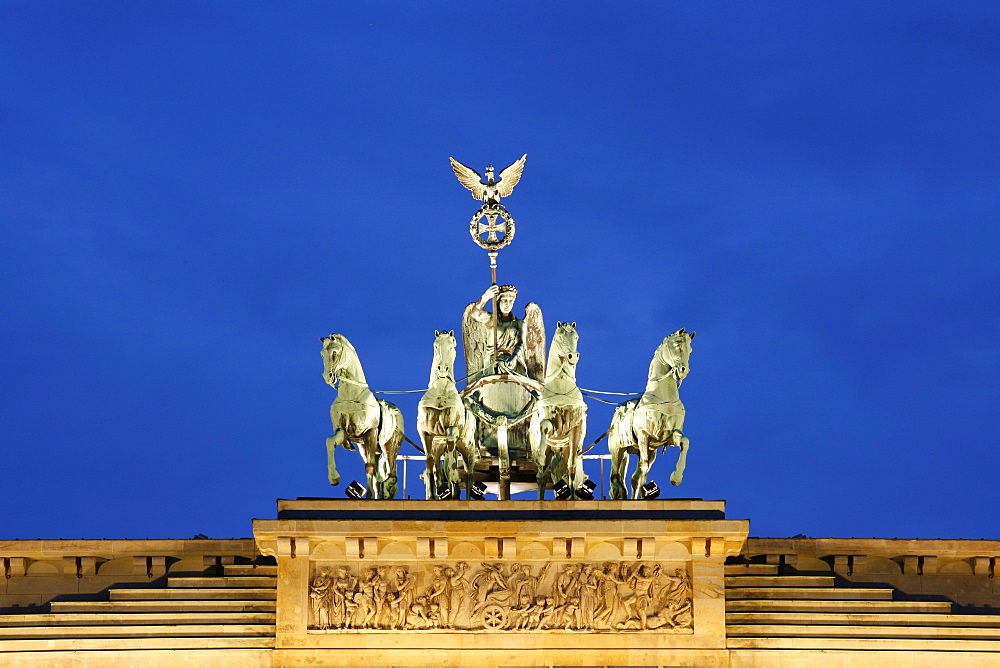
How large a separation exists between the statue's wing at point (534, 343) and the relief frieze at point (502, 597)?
4.32 m

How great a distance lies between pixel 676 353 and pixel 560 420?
164cm

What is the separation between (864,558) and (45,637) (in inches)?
385

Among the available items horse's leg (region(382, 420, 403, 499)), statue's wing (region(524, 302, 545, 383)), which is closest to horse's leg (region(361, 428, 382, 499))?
horse's leg (region(382, 420, 403, 499))

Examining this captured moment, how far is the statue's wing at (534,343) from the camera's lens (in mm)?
30844

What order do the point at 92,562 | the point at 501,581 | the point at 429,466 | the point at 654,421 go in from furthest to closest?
the point at 429,466
the point at 92,562
the point at 654,421
the point at 501,581

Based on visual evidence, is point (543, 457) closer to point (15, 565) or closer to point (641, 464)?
point (641, 464)

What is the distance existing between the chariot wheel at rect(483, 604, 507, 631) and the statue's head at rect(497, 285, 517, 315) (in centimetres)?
502

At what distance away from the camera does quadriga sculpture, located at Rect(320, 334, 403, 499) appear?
27781 mm

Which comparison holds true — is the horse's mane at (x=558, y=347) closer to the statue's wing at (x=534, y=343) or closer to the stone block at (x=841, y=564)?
the statue's wing at (x=534, y=343)

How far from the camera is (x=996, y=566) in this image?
1105 inches

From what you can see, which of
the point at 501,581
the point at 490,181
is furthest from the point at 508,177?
the point at 501,581

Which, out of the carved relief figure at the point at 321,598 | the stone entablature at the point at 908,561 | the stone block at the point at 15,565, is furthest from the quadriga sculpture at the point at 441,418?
the stone block at the point at 15,565

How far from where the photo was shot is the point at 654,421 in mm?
27672

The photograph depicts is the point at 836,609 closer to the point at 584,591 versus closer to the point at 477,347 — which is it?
the point at 584,591
